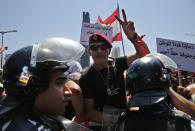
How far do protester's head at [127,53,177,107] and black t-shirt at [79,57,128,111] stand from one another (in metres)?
0.75

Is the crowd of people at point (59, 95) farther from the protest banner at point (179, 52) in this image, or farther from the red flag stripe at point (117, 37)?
the red flag stripe at point (117, 37)

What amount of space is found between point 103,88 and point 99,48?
616mm

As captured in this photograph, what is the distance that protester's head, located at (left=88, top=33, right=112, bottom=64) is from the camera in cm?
287

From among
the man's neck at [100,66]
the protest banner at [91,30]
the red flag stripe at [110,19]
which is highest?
the red flag stripe at [110,19]

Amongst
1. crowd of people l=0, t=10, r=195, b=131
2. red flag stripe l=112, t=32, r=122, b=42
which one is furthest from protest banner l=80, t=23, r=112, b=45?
crowd of people l=0, t=10, r=195, b=131

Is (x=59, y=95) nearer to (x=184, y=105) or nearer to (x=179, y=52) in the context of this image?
(x=184, y=105)

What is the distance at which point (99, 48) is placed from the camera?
2.91 meters

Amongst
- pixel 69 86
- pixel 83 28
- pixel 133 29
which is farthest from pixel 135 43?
pixel 83 28

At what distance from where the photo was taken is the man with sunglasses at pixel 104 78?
2633 mm

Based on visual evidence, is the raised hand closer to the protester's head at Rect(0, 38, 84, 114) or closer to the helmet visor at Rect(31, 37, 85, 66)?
the helmet visor at Rect(31, 37, 85, 66)

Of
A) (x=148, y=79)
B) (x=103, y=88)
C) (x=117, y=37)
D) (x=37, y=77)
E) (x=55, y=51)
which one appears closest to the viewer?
(x=37, y=77)

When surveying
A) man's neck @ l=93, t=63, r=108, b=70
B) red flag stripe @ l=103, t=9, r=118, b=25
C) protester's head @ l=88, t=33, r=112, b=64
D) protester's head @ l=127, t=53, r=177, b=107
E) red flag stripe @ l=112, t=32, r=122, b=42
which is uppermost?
red flag stripe @ l=103, t=9, r=118, b=25

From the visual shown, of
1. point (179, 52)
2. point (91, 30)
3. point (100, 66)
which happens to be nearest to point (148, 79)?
point (100, 66)

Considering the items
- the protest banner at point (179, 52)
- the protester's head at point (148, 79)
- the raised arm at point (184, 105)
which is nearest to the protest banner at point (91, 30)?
the protest banner at point (179, 52)
